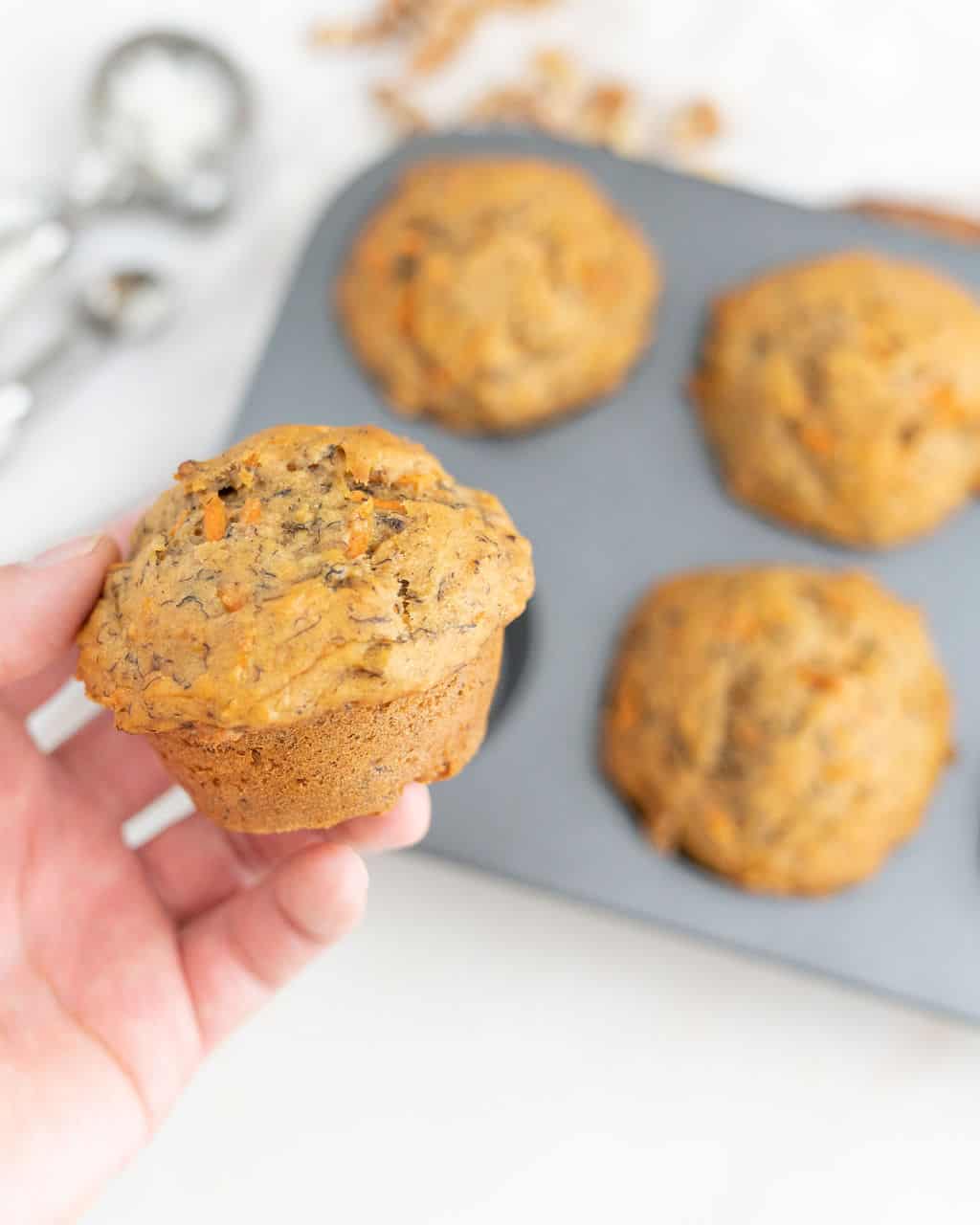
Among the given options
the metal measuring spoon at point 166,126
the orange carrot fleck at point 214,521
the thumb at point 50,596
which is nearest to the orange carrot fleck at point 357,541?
the orange carrot fleck at point 214,521

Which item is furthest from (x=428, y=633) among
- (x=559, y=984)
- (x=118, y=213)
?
(x=118, y=213)

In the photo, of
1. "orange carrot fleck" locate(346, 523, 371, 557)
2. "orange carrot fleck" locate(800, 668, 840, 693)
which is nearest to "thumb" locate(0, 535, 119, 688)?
"orange carrot fleck" locate(346, 523, 371, 557)

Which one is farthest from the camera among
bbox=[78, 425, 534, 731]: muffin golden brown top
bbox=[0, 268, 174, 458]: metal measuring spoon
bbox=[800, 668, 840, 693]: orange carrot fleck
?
bbox=[0, 268, 174, 458]: metal measuring spoon

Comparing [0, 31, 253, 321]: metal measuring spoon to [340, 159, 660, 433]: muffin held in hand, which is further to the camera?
[0, 31, 253, 321]: metal measuring spoon

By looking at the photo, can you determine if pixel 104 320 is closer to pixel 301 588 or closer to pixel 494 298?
pixel 494 298

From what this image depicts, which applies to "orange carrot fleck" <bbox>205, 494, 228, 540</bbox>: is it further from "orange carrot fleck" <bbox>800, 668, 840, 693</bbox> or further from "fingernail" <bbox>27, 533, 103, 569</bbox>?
"orange carrot fleck" <bbox>800, 668, 840, 693</bbox>

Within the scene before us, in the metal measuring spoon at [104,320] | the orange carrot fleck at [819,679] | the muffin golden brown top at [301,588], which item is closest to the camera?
the muffin golden brown top at [301,588]

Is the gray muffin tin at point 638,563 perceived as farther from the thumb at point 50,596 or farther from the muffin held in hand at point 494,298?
the thumb at point 50,596

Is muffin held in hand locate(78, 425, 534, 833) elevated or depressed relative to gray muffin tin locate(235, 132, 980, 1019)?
elevated
